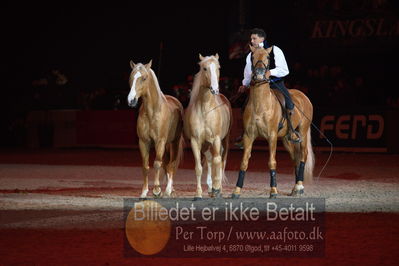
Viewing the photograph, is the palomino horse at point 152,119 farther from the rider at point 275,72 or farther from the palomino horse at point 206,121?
the rider at point 275,72

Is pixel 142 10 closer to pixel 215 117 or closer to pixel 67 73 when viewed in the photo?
pixel 67 73

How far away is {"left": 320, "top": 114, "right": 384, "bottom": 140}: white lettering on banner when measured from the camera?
2066cm

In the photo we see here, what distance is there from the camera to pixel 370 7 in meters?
22.4

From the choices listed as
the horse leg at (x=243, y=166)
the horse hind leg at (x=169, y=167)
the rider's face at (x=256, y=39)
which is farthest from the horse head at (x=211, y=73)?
the horse hind leg at (x=169, y=167)

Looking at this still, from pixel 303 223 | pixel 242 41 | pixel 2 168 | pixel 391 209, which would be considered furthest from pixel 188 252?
pixel 242 41

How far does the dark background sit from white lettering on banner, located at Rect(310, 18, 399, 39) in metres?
0.04

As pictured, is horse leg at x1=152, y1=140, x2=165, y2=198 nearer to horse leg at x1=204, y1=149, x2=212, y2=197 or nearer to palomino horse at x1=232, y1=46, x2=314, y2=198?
horse leg at x1=204, y1=149, x2=212, y2=197

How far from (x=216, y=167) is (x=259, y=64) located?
167 cm

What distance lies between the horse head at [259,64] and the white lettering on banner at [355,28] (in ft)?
40.3

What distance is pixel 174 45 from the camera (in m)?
26.7

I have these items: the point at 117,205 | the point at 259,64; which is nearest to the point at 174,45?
the point at 259,64

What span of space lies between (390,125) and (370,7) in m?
4.09

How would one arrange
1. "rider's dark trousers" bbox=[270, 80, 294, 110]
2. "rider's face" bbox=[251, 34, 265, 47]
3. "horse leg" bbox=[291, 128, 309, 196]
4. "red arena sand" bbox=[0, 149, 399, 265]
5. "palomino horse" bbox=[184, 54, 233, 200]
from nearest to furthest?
"red arena sand" bbox=[0, 149, 399, 265] < "palomino horse" bbox=[184, 54, 233, 200] < "rider's face" bbox=[251, 34, 265, 47] < "rider's dark trousers" bbox=[270, 80, 294, 110] < "horse leg" bbox=[291, 128, 309, 196]

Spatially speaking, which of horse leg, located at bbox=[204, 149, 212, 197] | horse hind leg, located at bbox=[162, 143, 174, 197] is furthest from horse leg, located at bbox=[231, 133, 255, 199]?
horse hind leg, located at bbox=[162, 143, 174, 197]
